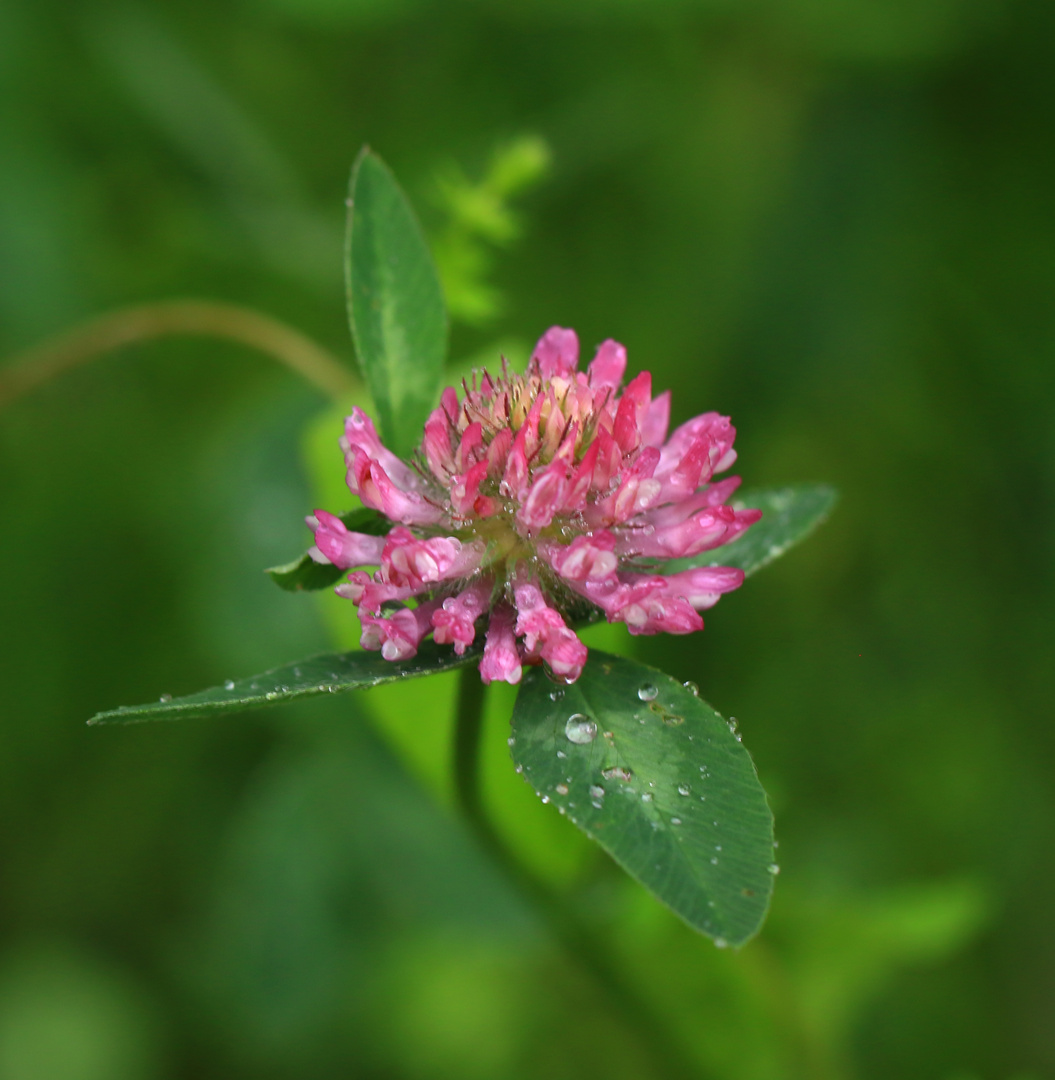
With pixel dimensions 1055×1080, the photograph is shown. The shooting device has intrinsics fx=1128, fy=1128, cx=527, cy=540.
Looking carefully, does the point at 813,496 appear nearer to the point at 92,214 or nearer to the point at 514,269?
the point at 514,269

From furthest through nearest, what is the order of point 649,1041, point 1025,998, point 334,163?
point 334,163 → point 1025,998 → point 649,1041

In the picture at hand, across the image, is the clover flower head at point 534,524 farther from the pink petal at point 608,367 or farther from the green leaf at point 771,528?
the green leaf at point 771,528

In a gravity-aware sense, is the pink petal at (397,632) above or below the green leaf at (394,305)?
below

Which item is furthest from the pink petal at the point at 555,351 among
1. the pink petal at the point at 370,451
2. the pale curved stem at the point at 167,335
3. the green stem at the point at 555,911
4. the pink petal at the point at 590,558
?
the pale curved stem at the point at 167,335

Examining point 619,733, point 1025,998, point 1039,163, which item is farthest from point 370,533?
point 1039,163

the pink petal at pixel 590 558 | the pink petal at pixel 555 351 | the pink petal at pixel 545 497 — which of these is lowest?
the pink petal at pixel 590 558

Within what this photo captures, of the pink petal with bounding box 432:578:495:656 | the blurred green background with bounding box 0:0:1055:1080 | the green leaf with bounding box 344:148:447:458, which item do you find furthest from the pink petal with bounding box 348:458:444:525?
the blurred green background with bounding box 0:0:1055:1080

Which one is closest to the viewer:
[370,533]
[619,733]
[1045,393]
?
[619,733]
